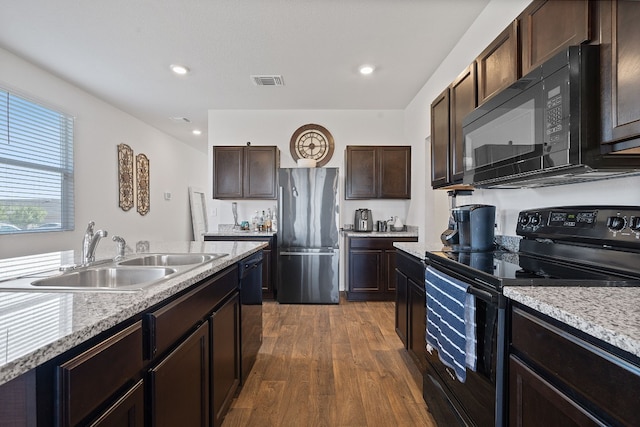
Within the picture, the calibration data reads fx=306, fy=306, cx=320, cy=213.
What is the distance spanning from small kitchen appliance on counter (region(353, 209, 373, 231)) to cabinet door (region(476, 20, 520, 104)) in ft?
8.39

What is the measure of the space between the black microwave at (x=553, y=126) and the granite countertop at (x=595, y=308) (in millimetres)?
457

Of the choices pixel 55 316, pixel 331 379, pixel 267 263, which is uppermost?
pixel 55 316

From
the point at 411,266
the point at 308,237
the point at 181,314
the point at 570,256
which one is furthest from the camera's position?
the point at 308,237

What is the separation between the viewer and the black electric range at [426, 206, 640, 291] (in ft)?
3.51

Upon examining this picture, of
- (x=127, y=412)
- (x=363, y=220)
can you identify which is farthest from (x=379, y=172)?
(x=127, y=412)

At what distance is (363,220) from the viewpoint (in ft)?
14.0

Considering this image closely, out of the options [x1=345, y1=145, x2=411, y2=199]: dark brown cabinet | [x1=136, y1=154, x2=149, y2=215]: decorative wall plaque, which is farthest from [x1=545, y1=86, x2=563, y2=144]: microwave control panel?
[x1=136, y1=154, x2=149, y2=215]: decorative wall plaque

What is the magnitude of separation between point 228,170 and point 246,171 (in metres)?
0.25

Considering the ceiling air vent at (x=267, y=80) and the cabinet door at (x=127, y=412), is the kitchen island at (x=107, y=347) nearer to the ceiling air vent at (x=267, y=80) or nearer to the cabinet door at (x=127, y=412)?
the cabinet door at (x=127, y=412)

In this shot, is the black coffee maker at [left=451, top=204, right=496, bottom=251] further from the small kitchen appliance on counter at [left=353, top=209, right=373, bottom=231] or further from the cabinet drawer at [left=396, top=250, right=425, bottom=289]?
the small kitchen appliance on counter at [left=353, top=209, right=373, bottom=231]

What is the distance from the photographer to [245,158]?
13.9 feet

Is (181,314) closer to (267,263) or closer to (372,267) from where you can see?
(267,263)

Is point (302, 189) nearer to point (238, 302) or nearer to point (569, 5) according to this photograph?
point (238, 302)

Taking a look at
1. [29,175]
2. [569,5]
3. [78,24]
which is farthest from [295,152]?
[569,5]
